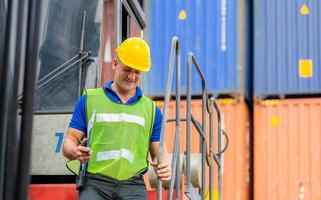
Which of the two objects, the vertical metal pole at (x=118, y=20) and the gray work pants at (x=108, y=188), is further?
the vertical metal pole at (x=118, y=20)

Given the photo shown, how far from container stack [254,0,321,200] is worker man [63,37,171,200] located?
7816 millimetres

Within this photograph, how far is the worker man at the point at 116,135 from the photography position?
11.1 ft

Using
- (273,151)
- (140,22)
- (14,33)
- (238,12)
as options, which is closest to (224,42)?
(238,12)

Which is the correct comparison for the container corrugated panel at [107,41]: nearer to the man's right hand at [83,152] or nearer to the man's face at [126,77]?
the man's face at [126,77]

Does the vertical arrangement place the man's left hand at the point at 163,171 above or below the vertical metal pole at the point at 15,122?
below

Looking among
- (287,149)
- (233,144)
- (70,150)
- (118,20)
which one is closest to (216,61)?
(233,144)

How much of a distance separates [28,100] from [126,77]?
189cm

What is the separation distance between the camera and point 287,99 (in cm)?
1137

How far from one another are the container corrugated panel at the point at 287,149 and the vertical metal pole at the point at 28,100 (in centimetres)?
973

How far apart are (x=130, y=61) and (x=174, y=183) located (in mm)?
866

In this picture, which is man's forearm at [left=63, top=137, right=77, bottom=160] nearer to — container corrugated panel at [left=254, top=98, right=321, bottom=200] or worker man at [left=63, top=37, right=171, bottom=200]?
worker man at [left=63, top=37, right=171, bottom=200]

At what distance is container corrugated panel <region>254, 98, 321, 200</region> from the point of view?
10.9 m

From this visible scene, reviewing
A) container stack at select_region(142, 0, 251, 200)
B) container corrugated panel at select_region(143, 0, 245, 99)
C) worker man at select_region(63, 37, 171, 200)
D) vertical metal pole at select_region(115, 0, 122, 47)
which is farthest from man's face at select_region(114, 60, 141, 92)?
container corrugated panel at select_region(143, 0, 245, 99)

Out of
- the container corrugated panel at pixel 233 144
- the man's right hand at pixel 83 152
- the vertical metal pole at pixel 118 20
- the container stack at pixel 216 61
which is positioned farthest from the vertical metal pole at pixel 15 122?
the container corrugated panel at pixel 233 144
